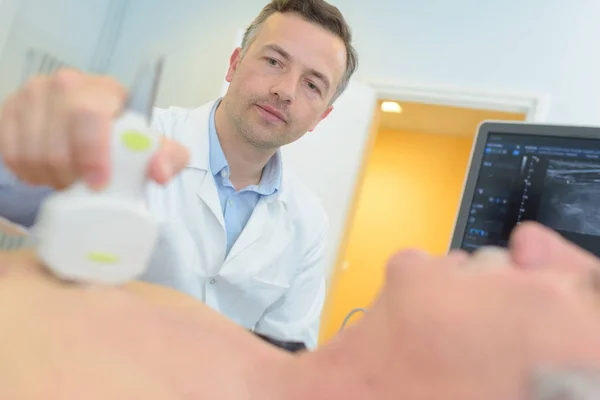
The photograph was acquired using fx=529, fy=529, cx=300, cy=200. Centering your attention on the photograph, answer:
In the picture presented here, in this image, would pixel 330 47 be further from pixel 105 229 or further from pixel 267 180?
pixel 105 229

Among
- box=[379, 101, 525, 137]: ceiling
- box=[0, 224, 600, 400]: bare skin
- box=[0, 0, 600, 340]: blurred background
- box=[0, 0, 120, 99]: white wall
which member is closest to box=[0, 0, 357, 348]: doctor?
box=[0, 224, 600, 400]: bare skin

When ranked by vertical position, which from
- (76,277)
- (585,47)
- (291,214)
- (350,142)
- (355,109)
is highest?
(585,47)

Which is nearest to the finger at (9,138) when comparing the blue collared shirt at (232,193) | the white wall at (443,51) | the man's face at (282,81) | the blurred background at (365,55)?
the blue collared shirt at (232,193)

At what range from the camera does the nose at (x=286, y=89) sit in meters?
1.32

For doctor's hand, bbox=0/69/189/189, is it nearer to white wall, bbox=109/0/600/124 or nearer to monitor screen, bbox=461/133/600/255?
monitor screen, bbox=461/133/600/255

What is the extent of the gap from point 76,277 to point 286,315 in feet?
2.88

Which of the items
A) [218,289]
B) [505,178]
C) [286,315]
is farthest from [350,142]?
[505,178]

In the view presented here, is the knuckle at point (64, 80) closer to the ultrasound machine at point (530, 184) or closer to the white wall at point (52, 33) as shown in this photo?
the ultrasound machine at point (530, 184)

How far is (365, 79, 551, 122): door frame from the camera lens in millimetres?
2170

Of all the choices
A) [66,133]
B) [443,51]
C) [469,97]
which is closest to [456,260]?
[66,133]

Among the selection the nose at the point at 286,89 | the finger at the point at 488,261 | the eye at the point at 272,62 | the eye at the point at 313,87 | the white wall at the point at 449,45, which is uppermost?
the white wall at the point at 449,45

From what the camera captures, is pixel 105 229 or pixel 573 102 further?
pixel 573 102

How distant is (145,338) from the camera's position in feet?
1.29

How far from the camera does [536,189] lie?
79cm
